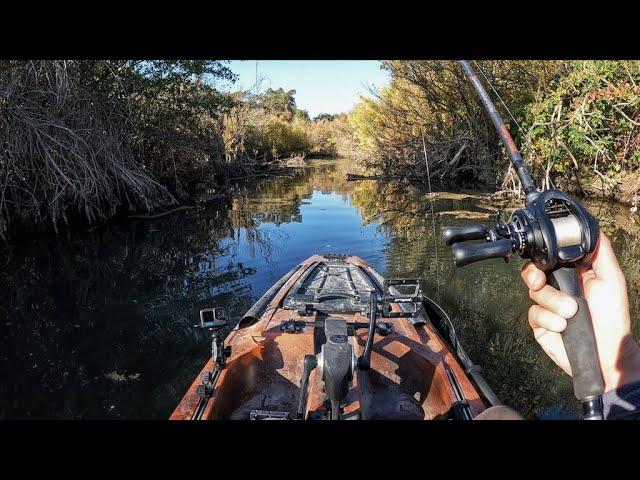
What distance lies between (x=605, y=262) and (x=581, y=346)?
1.00 ft

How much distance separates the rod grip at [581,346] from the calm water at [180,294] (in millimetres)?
3518

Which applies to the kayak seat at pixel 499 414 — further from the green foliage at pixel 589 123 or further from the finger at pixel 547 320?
the green foliage at pixel 589 123

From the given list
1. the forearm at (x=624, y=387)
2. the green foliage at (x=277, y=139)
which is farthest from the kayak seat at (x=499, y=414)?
the green foliage at (x=277, y=139)

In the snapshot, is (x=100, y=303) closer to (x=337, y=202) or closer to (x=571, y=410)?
(x=571, y=410)

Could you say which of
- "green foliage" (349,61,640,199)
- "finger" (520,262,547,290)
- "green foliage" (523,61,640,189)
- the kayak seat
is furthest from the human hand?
"green foliage" (523,61,640,189)

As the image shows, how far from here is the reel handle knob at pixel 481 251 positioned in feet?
4.17

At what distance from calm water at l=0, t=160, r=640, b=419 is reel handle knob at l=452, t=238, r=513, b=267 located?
376 centimetres

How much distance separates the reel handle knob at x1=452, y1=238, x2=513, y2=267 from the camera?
1271 millimetres

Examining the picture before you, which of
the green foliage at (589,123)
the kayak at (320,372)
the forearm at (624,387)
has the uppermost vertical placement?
the green foliage at (589,123)

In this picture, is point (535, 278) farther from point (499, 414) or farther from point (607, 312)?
point (499, 414)

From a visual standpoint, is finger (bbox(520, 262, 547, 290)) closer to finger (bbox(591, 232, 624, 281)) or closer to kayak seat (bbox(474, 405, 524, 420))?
finger (bbox(591, 232, 624, 281))

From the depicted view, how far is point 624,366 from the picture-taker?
1417 mm
